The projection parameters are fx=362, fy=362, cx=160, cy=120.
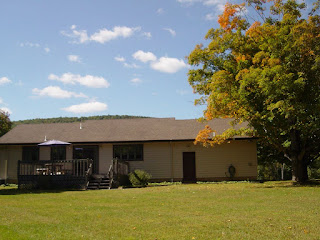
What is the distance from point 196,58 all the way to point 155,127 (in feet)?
29.5

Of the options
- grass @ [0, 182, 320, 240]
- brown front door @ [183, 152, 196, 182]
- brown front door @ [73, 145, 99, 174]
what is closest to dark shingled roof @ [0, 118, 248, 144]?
brown front door @ [73, 145, 99, 174]

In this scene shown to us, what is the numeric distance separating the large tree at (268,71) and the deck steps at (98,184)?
6973mm

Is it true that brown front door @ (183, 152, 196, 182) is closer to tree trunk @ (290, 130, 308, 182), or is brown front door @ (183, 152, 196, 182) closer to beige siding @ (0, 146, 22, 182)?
tree trunk @ (290, 130, 308, 182)

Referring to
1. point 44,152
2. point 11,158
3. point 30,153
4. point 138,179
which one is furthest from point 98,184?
point 11,158

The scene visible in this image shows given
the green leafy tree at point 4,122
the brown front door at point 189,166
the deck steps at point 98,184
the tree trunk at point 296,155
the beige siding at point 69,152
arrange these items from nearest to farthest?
1. the deck steps at point 98,184
2. the tree trunk at point 296,155
3. the brown front door at point 189,166
4. the beige siding at point 69,152
5. the green leafy tree at point 4,122

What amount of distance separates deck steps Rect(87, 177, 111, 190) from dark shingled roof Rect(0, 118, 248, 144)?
16.6 ft

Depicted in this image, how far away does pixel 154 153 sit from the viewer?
25859 mm

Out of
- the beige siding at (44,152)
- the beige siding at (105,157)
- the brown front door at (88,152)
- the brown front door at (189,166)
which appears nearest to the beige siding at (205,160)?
the brown front door at (189,166)

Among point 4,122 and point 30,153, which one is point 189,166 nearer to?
point 30,153

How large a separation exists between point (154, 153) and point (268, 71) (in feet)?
38.1

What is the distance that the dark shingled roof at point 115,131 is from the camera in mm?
25906

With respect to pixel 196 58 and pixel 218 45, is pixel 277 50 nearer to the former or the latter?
pixel 218 45

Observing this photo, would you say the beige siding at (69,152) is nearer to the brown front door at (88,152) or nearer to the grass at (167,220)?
the brown front door at (88,152)

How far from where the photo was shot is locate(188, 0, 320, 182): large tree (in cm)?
1695
